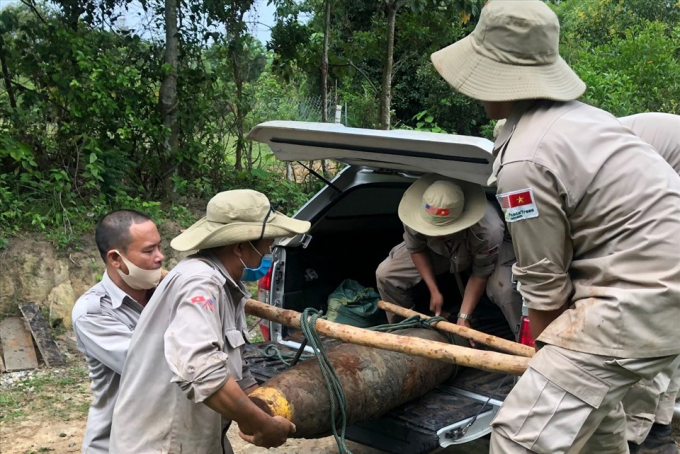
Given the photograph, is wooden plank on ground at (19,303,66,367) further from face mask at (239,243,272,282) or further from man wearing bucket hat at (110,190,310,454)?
face mask at (239,243,272,282)

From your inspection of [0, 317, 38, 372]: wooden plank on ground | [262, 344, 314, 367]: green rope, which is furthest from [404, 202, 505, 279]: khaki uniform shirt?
[0, 317, 38, 372]: wooden plank on ground

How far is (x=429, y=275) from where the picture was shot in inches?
162

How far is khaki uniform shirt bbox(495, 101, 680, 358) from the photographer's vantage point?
203 cm

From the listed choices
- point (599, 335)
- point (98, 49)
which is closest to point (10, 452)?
point (599, 335)

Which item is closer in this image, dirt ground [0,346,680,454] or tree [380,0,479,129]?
dirt ground [0,346,680,454]

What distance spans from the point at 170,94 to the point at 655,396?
219 inches

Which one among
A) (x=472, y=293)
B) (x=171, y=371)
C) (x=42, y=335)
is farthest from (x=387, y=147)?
(x=42, y=335)

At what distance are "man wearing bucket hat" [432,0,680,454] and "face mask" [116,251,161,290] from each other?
1441mm

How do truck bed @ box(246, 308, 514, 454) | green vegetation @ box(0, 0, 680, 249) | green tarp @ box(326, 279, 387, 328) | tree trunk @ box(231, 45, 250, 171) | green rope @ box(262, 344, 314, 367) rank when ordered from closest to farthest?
truck bed @ box(246, 308, 514, 454) → green rope @ box(262, 344, 314, 367) → green tarp @ box(326, 279, 387, 328) → green vegetation @ box(0, 0, 680, 249) → tree trunk @ box(231, 45, 250, 171)

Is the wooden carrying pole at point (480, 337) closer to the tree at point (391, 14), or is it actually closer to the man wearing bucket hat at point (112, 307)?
the man wearing bucket hat at point (112, 307)

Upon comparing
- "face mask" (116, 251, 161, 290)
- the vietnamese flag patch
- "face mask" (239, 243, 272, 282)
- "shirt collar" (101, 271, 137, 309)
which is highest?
the vietnamese flag patch

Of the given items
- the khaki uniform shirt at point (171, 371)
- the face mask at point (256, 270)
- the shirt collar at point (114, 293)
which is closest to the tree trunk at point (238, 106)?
the shirt collar at point (114, 293)

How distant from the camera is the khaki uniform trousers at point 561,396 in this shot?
2.07m

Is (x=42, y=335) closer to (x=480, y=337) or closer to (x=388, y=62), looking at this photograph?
(x=480, y=337)
